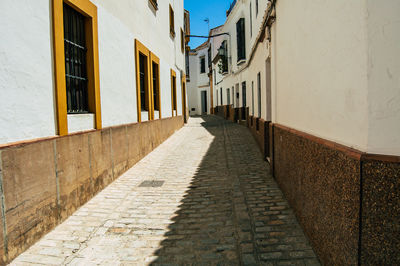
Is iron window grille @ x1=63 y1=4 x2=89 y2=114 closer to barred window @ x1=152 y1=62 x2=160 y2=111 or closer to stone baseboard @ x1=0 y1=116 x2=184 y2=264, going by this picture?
stone baseboard @ x1=0 y1=116 x2=184 y2=264

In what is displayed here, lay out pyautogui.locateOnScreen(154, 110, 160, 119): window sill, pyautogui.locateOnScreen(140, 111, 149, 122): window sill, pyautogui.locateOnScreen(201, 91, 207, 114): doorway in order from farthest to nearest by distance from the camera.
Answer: pyautogui.locateOnScreen(201, 91, 207, 114): doorway, pyautogui.locateOnScreen(154, 110, 160, 119): window sill, pyautogui.locateOnScreen(140, 111, 149, 122): window sill

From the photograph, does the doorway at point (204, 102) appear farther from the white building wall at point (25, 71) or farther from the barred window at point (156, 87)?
the white building wall at point (25, 71)

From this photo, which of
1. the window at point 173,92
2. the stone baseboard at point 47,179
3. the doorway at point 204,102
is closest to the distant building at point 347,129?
the stone baseboard at point 47,179

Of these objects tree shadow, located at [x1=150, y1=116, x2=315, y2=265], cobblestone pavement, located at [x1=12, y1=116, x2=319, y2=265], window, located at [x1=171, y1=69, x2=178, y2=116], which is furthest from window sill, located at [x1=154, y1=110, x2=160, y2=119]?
tree shadow, located at [x1=150, y1=116, x2=315, y2=265]

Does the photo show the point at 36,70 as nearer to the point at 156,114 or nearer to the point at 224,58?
the point at 156,114

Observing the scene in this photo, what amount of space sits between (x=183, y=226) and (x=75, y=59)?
11.2 feet

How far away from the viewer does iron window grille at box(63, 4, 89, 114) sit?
500 centimetres

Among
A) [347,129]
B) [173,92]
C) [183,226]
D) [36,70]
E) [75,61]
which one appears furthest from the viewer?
[173,92]

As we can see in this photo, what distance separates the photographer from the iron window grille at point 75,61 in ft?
16.4

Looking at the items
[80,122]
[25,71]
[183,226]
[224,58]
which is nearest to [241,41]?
[224,58]

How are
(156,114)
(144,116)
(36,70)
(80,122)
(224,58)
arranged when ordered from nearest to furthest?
(36,70) → (80,122) → (144,116) → (156,114) → (224,58)

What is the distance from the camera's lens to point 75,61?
5.26 m

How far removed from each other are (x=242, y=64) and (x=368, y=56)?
14.9 m

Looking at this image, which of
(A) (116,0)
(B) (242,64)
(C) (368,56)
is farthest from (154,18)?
(C) (368,56)
